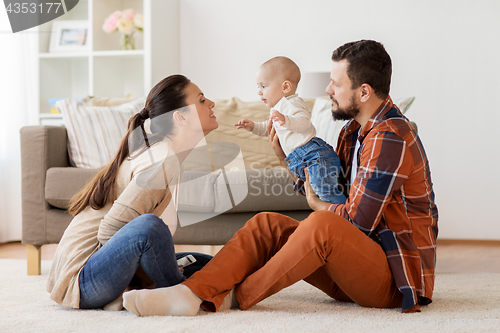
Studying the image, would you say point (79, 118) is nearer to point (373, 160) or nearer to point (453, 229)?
point (373, 160)

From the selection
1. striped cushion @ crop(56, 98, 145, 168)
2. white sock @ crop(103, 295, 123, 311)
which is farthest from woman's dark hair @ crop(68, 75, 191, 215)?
striped cushion @ crop(56, 98, 145, 168)

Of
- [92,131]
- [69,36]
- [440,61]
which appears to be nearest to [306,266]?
[92,131]

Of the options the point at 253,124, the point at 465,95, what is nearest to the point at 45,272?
the point at 253,124

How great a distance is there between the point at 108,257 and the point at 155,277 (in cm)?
14

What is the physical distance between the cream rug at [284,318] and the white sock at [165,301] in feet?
0.09

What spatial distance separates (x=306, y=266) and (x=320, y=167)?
43 centimetres

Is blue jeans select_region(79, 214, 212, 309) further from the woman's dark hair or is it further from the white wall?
the white wall

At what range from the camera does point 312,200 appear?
58.8 inches

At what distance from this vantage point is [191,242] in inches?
81.6

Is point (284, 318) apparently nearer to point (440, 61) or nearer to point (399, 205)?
point (399, 205)

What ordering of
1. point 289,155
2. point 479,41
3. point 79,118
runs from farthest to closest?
point 479,41 → point 79,118 → point 289,155

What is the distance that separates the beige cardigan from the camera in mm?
1273

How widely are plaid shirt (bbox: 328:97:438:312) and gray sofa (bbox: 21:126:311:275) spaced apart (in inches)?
30.0

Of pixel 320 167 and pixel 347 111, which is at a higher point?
pixel 347 111
